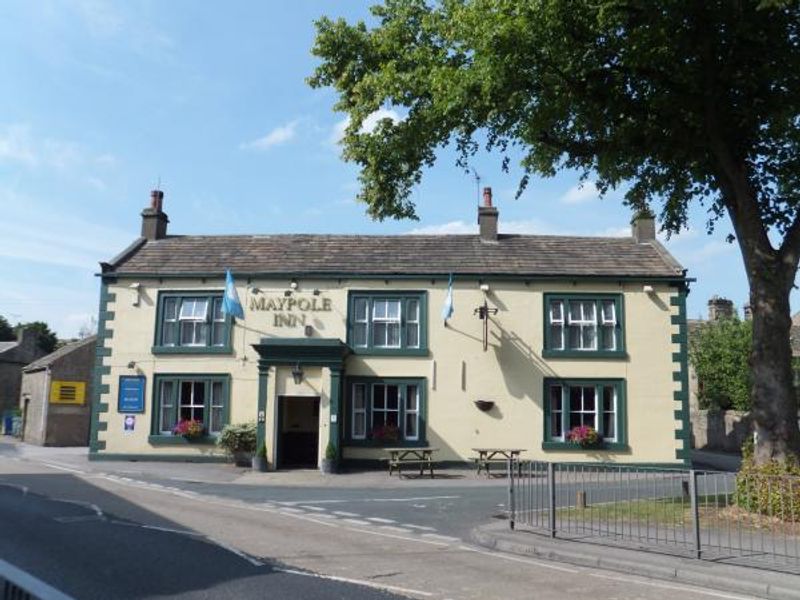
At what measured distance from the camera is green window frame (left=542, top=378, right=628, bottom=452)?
23766 mm

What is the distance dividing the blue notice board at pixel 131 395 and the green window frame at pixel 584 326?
44.7ft

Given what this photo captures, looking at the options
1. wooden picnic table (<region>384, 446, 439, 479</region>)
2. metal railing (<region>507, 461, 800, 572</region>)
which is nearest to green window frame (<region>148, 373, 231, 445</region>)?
wooden picnic table (<region>384, 446, 439, 479</region>)

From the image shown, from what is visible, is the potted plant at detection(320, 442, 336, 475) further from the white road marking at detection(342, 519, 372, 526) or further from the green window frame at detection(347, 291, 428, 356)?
the white road marking at detection(342, 519, 372, 526)

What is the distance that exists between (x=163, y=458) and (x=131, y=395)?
7.88ft

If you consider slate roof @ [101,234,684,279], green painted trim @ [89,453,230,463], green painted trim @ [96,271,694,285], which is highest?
slate roof @ [101,234,684,279]

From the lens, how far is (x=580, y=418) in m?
24.0

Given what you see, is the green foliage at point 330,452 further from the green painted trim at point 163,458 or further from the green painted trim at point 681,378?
the green painted trim at point 681,378

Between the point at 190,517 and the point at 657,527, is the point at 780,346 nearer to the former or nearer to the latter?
the point at 657,527

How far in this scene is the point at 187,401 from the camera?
24.7m

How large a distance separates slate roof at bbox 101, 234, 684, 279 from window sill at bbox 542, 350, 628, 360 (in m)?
2.58

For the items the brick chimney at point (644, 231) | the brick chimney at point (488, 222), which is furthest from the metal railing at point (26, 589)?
the brick chimney at point (644, 231)

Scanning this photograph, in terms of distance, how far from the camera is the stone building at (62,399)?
110 feet

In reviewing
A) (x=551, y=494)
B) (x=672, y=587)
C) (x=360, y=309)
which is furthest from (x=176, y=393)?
(x=672, y=587)

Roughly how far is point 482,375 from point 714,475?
42.9 ft
